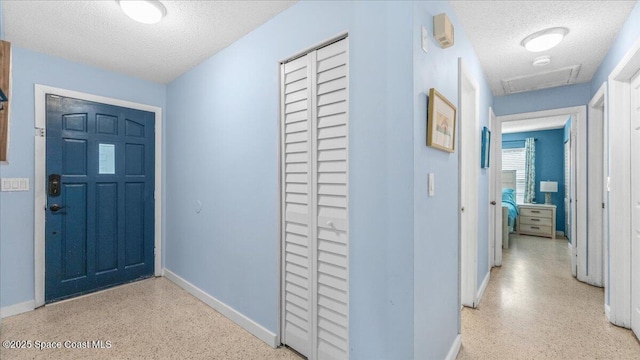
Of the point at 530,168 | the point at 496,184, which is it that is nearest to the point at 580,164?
the point at 496,184

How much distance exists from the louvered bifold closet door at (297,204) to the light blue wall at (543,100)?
10.7ft

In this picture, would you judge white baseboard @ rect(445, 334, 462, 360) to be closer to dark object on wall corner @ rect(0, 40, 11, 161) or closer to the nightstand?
dark object on wall corner @ rect(0, 40, 11, 161)

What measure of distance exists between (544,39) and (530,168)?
4999 mm

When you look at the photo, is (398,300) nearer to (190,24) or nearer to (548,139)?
(190,24)

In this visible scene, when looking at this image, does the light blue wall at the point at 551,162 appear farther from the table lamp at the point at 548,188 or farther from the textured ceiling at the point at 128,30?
Answer: the textured ceiling at the point at 128,30

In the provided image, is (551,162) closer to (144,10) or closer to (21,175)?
(144,10)

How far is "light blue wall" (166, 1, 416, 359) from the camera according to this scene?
4.68 feet

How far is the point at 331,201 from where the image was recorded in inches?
69.1

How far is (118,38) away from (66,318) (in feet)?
7.98

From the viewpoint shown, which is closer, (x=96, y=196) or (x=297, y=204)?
(x=297, y=204)

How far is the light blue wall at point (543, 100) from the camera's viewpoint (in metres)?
3.42

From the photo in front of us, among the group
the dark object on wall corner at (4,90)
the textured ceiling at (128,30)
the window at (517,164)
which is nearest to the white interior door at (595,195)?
the textured ceiling at (128,30)

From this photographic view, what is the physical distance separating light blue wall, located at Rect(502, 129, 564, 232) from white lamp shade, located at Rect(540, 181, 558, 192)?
20 cm

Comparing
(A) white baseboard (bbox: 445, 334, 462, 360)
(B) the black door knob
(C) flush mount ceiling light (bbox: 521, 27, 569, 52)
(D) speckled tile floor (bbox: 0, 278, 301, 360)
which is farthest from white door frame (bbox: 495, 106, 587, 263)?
(B) the black door knob
